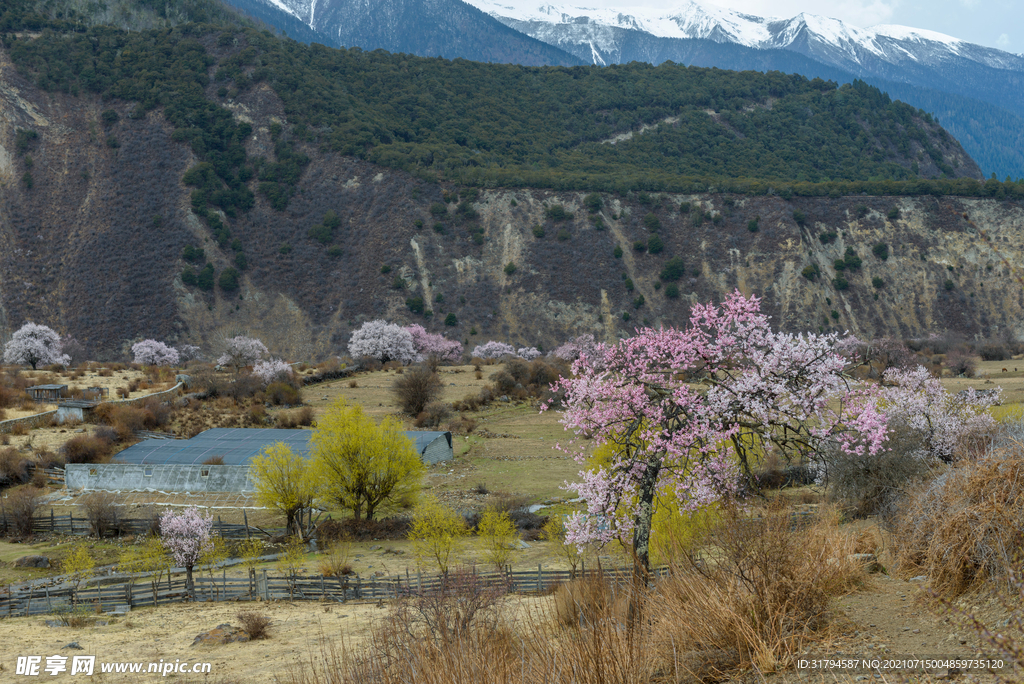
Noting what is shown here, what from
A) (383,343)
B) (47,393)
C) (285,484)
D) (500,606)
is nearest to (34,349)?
(47,393)

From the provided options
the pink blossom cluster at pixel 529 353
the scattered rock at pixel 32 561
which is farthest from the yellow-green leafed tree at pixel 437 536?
the pink blossom cluster at pixel 529 353

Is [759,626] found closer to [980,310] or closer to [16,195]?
[980,310]

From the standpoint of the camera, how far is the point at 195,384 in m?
53.5

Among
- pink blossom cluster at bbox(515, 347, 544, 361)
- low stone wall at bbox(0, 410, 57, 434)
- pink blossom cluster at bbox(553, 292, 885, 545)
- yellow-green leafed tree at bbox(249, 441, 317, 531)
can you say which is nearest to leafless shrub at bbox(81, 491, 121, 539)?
yellow-green leafed tree at bbox(249, 441, 317, 531)

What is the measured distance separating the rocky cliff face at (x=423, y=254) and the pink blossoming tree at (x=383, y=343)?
7.05 meters

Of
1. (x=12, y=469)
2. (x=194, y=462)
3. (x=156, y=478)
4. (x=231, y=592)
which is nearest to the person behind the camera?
(x=231, y=592)

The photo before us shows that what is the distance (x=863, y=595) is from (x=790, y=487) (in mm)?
24479

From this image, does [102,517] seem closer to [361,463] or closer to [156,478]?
[156,478]

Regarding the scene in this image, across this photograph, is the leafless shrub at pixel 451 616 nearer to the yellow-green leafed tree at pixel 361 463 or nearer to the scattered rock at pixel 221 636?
the scattered rock at pixel 221 636

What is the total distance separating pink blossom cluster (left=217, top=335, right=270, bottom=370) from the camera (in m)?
66.5

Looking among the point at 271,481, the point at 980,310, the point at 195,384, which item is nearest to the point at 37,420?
the point at 195,384

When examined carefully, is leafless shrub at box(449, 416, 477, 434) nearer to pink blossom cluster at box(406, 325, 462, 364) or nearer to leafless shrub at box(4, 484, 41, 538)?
leafless shrub at box(4, 484, 41, 538)

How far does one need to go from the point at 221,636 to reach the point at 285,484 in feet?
42.1

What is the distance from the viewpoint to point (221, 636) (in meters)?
14.4
